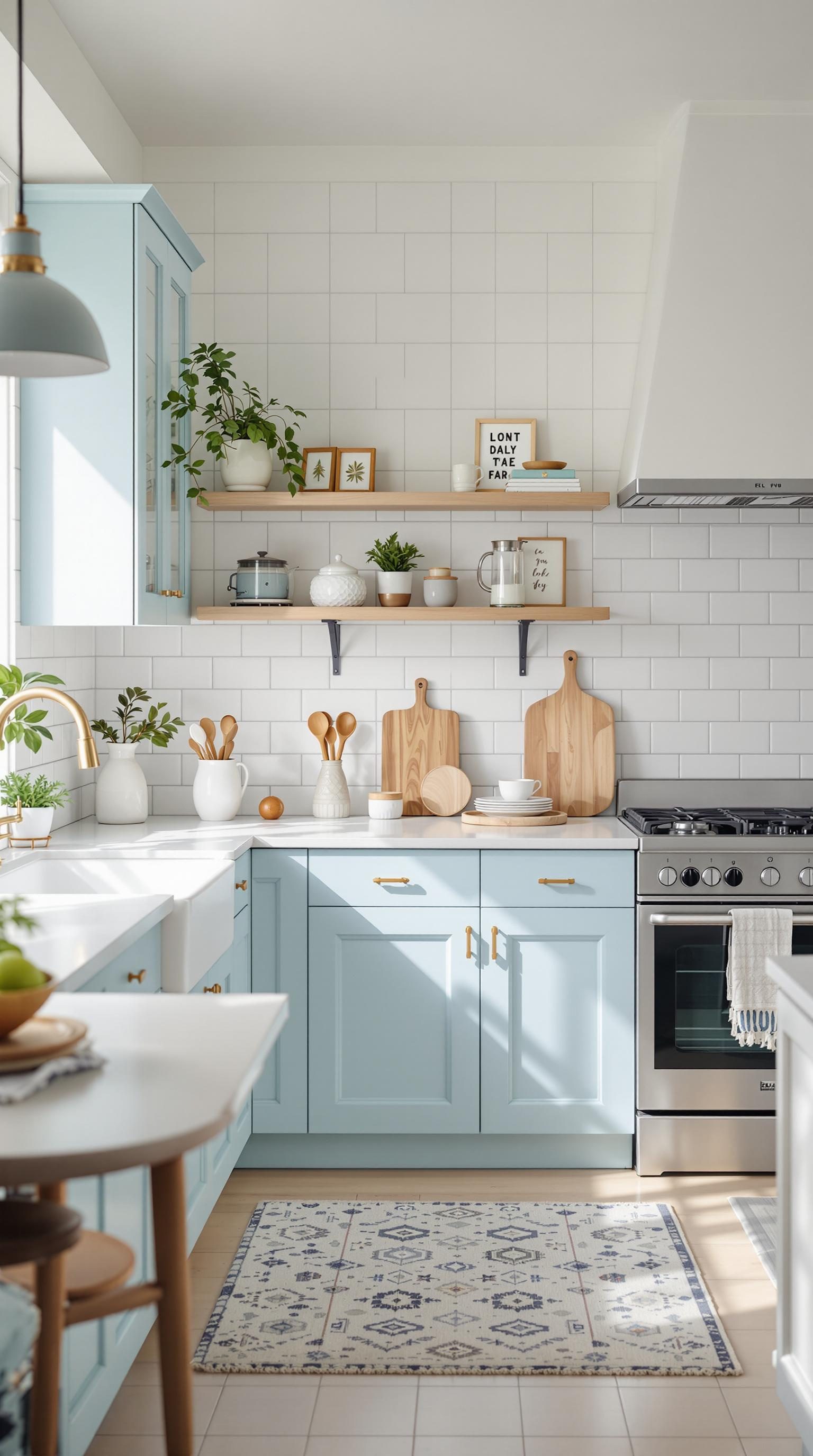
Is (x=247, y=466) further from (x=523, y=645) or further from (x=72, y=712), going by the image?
(x=72, y=712)

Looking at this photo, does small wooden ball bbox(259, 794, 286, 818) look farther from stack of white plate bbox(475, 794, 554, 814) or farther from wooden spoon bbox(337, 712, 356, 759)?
stack of white plate bbox(475, 794, 554, 814)

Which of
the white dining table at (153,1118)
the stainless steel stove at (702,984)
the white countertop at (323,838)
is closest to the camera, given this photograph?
the white dining table at (153,1118)

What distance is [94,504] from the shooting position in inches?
126

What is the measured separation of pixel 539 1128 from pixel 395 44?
9.78 feet

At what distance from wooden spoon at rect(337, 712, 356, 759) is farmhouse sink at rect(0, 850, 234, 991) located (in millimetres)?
852

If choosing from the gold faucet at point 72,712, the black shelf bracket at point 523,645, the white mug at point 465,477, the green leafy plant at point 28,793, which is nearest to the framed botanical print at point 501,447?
the white mug at point 465,477

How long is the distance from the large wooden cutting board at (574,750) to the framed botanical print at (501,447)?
63 centimetres

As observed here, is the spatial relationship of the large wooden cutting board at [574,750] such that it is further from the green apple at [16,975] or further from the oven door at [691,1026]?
the green apple at [16,975]

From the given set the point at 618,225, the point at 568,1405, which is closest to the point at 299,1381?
the point at 568,1405

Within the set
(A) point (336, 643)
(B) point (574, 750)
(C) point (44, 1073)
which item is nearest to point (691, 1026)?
(B) point (574, 750)

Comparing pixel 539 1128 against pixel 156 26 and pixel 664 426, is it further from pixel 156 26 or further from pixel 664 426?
pixel 156 26

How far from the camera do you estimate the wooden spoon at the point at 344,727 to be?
12.8 feet

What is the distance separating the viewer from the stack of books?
373 centimetres

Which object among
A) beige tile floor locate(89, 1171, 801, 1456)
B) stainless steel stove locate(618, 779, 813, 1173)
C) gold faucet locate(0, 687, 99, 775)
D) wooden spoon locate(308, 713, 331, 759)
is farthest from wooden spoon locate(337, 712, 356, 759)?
beige tile floor locate(89, 1171, 801, 1456)
